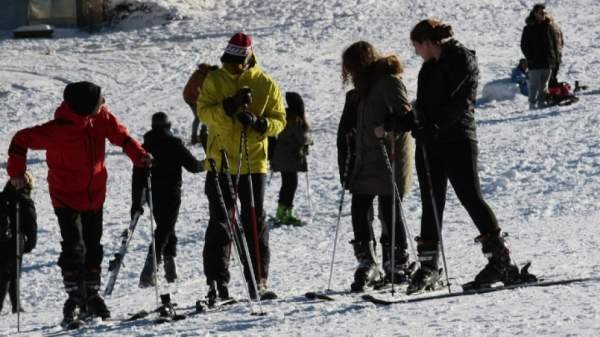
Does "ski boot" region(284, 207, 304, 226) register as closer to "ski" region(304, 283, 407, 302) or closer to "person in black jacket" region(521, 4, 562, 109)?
"ski" region(304, 283, 407, 302)

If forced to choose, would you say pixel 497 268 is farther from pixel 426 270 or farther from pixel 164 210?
pixel 164 210

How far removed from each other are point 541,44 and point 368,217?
10344 mm

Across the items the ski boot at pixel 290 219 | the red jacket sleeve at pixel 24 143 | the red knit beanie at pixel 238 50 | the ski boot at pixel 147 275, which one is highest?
the red knit beanie at pixel 238 50

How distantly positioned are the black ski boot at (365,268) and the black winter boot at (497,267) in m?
0.87

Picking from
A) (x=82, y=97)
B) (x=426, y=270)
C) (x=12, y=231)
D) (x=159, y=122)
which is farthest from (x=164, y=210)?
(x=426, y=270)

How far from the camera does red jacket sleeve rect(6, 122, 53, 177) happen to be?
25.3 ft

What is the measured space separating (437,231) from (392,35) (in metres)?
22.0

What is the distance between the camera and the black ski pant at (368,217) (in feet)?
26.2

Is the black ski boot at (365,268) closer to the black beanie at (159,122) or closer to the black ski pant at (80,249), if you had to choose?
the black ski pant at (80,249)

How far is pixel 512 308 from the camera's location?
254 inches

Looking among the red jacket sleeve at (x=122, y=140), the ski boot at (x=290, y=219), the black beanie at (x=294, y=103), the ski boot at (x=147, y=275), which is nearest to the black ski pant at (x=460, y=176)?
the red jacket sleeve at (x=122, y=140)

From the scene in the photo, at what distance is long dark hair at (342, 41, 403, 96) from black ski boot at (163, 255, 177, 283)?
3.29 m

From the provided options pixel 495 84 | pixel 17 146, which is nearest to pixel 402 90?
pixel 17 146

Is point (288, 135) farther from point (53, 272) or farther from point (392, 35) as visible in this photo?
point (392, 35)
